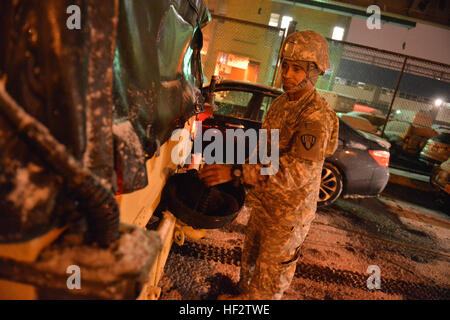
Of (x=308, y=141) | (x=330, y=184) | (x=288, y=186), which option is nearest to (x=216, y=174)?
(x=288, y=186)

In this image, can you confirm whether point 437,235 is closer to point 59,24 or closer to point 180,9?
point 180,9

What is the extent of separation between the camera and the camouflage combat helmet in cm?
179

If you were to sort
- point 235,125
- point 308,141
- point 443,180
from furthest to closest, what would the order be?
point 443,180 → point 235,125 → point 308,141

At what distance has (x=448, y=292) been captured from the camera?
Answer: 3.09 metres

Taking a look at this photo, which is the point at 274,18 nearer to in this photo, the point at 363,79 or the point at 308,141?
the point at 363,79

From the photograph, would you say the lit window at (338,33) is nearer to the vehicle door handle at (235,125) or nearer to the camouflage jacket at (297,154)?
the vehicle door handle at (235,125)

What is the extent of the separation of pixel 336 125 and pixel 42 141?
182cm

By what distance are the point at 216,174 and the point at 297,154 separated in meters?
0.53

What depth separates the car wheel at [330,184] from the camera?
457 cm

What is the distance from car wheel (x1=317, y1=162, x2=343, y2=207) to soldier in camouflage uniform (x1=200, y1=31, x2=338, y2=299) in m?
2.82

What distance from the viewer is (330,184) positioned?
462 cm

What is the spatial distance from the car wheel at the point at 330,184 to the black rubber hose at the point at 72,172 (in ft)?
14.2

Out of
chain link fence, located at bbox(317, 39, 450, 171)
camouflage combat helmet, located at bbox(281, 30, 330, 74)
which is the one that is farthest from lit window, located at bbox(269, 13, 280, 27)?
camouflage combat helmet, located at bbox(281, 30, 330, 74)

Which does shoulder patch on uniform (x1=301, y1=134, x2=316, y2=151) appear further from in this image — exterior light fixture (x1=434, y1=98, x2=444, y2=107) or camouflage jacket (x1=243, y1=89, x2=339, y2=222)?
exterior light fixture (x1=434, y1=98, x2=444, y2=107)
